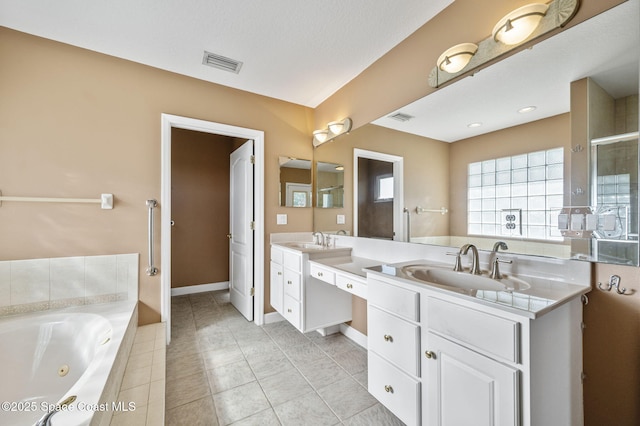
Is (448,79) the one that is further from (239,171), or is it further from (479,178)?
(239,171)

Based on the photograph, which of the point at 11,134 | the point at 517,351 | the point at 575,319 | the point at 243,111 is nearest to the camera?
the point at 517,351

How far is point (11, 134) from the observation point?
1.88 metres

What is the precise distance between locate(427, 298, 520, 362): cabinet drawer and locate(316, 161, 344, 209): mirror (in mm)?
1701

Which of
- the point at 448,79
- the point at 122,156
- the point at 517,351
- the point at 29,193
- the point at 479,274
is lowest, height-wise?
the point at 517,351

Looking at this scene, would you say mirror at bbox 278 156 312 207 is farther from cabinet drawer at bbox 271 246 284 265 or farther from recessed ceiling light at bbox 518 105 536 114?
recessed ceiling light at bbox 518 105 536 114

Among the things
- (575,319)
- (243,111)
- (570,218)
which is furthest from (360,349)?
(243,111)

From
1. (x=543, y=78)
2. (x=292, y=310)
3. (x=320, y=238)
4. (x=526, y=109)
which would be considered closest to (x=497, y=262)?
(x=526, y=109)

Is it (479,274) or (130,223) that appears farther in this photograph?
(130,223)

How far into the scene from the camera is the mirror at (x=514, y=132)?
1105mm

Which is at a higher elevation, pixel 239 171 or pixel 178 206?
pixel 239 171

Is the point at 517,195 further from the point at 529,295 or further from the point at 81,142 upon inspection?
the point at 81,142

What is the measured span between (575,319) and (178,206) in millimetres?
4312

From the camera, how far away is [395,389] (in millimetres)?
1344

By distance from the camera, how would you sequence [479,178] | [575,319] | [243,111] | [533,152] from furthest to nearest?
[243,111]
[479,178]
[533,152]
[575,319]
